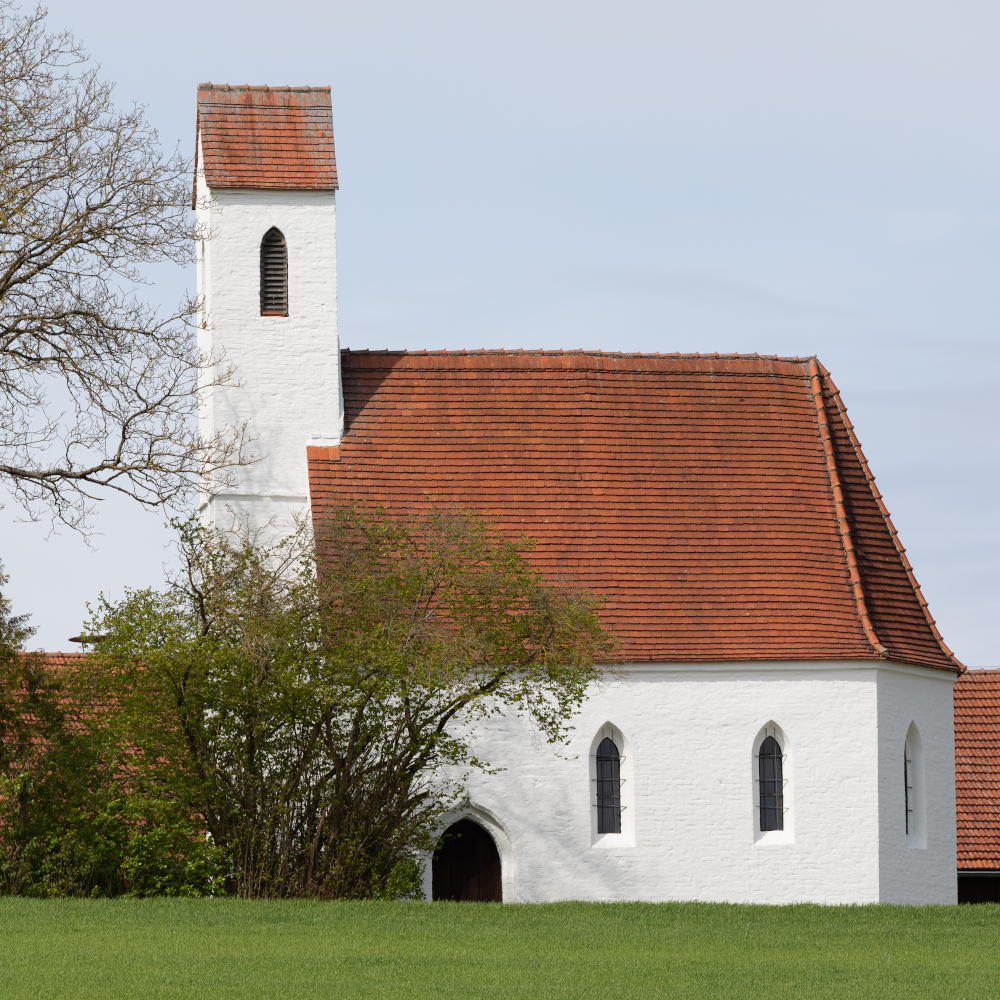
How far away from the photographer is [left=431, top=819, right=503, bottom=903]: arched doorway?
909 inches

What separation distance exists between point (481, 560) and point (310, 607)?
2.18 metres

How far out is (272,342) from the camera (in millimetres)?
25516

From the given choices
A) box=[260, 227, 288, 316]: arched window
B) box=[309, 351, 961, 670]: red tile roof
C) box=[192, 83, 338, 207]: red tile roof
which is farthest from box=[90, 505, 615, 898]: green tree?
box=[192, 83, 338, 207]: red tile roof

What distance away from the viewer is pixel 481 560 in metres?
20.3

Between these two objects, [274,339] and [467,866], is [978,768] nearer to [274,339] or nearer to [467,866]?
[467,866]

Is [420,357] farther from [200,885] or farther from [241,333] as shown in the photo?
[200,885]

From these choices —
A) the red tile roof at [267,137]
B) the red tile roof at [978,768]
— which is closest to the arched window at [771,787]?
the red tile roof at [978,768]

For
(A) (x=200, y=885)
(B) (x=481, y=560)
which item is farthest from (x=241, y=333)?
(A) (x=200, y=885)

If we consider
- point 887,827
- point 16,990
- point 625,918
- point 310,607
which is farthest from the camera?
point 887,827

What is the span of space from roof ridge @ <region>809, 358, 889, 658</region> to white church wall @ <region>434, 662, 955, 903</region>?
0.55 meters

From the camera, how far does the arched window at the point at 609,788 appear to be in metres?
23.1

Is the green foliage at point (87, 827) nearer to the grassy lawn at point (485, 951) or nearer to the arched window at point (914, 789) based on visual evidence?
the grassy lawn at point (485, 951)

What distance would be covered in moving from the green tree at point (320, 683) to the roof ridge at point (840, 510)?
15.8 ft

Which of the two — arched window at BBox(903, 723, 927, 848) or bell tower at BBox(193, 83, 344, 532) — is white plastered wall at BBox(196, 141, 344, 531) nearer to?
bell tower at BBox(193, 83, 344, 532)
